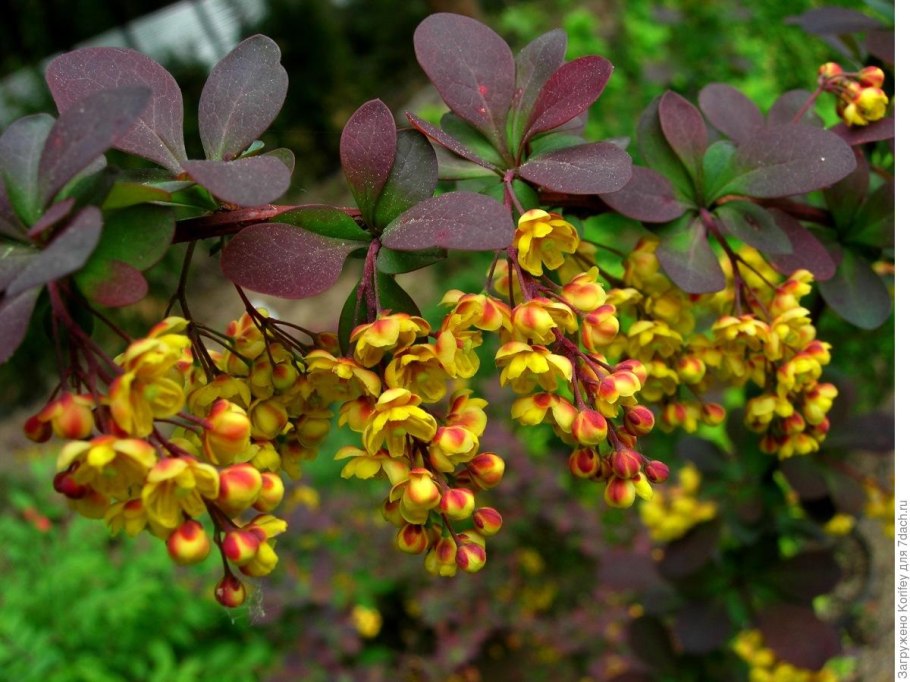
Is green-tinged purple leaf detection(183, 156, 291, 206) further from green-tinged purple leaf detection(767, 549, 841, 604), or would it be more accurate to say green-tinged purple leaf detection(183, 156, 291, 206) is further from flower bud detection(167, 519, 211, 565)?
green-tinged purple leaf detection(767, 549, 841, 604)

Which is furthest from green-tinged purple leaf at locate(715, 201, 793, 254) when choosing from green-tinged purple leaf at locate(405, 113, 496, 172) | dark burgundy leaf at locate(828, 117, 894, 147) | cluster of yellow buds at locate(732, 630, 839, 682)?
cluster of yellow buds at locate(732, 630, 839, 682)

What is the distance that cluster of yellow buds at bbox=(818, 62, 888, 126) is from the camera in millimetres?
728

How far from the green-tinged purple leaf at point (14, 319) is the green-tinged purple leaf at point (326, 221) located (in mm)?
161

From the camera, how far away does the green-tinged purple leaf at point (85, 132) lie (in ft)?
1.48

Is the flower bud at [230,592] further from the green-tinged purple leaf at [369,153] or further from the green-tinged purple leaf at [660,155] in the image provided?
the green-tinged purple leaf at [660,155]

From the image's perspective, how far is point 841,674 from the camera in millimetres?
1809

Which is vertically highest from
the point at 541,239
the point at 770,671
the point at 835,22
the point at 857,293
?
the point at 541,239

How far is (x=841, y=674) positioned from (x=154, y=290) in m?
3.18

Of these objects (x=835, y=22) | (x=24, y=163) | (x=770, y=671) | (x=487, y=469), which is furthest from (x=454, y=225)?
(x=770, y=671)

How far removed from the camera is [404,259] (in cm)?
56

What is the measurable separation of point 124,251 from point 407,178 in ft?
0.64

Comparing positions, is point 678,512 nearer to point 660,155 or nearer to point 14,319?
point 660,155

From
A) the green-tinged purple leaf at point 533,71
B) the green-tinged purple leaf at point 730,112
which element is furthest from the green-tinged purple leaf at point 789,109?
→ the green-tinged purple leaf at point 533,71

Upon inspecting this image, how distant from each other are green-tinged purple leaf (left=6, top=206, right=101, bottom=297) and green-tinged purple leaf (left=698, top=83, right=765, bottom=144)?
1.91 ft
